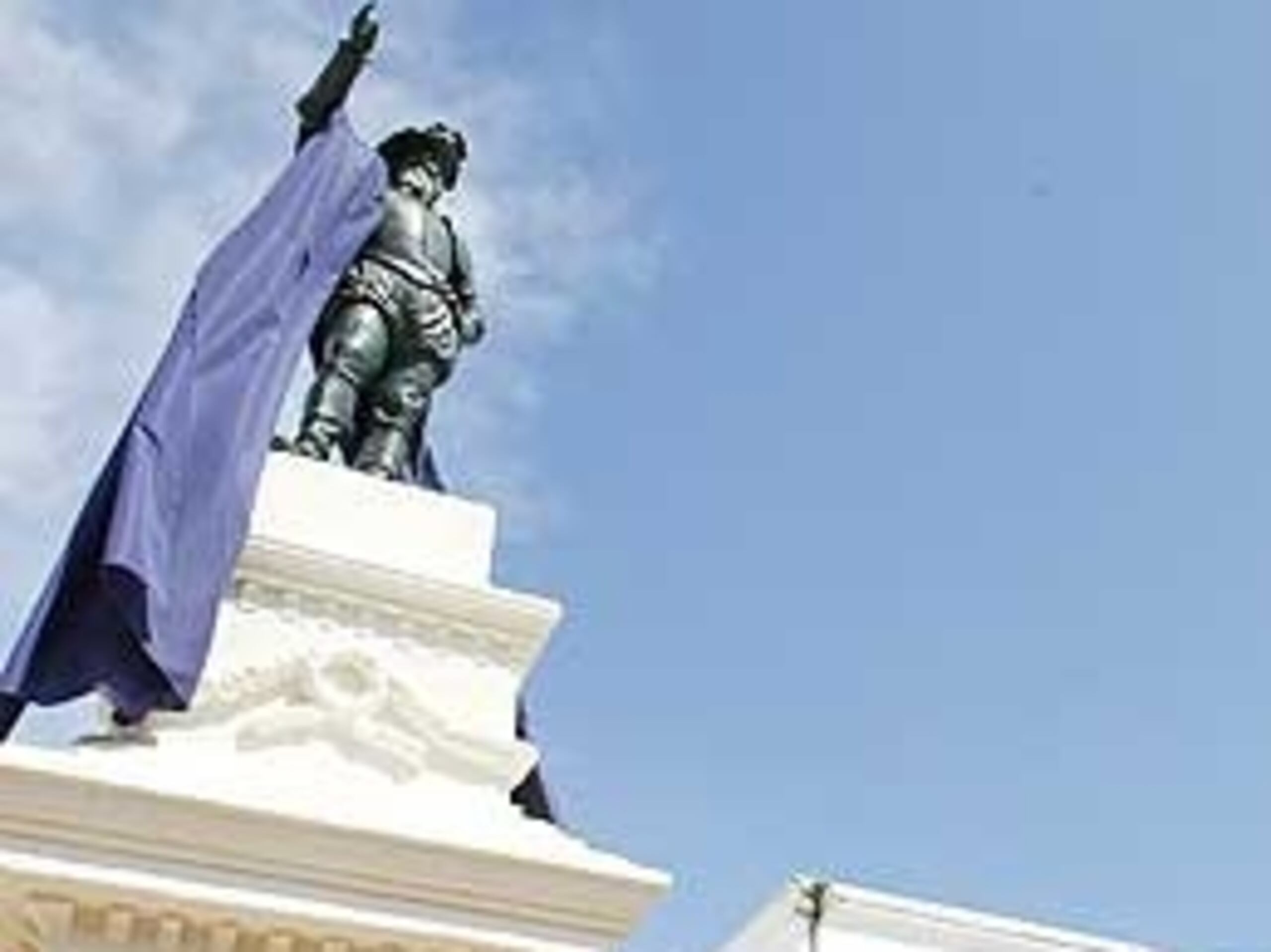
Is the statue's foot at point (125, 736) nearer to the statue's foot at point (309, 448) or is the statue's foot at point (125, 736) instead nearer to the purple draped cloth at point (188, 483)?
the purple draped cloth at point (188, 483)

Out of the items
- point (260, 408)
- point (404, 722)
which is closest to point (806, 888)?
point (404, 722)

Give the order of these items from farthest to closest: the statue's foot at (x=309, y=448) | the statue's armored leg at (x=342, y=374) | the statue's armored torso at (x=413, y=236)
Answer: the statue's armored torso at (x=413, y=236) < the statue's armored leg at (x=342, y=374) < the statue's foot at (x=309, y=448)

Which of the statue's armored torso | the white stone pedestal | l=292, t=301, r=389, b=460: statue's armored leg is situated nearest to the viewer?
the white stone pedestal

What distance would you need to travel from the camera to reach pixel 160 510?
8812 mm

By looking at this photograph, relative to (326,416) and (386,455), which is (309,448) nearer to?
(326,416)

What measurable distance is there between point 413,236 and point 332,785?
136 inches

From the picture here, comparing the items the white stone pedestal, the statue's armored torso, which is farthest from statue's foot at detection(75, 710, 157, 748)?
the statue's armored torso

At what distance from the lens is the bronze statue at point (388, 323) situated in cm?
1024

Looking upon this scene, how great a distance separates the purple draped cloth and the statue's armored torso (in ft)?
1.05

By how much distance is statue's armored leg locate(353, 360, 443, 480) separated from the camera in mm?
10211

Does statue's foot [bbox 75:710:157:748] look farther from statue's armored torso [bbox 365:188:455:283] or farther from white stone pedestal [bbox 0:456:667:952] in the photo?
statue's armored torso [bbox 365:188:455:283]

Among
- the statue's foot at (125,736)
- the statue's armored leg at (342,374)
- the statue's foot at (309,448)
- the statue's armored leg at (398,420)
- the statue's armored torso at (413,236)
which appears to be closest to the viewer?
the statue's foot at (125,736)

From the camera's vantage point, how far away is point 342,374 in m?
10.3

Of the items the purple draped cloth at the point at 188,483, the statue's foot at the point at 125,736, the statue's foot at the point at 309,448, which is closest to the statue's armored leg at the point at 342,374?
the statue's foot at the point at 309,448
